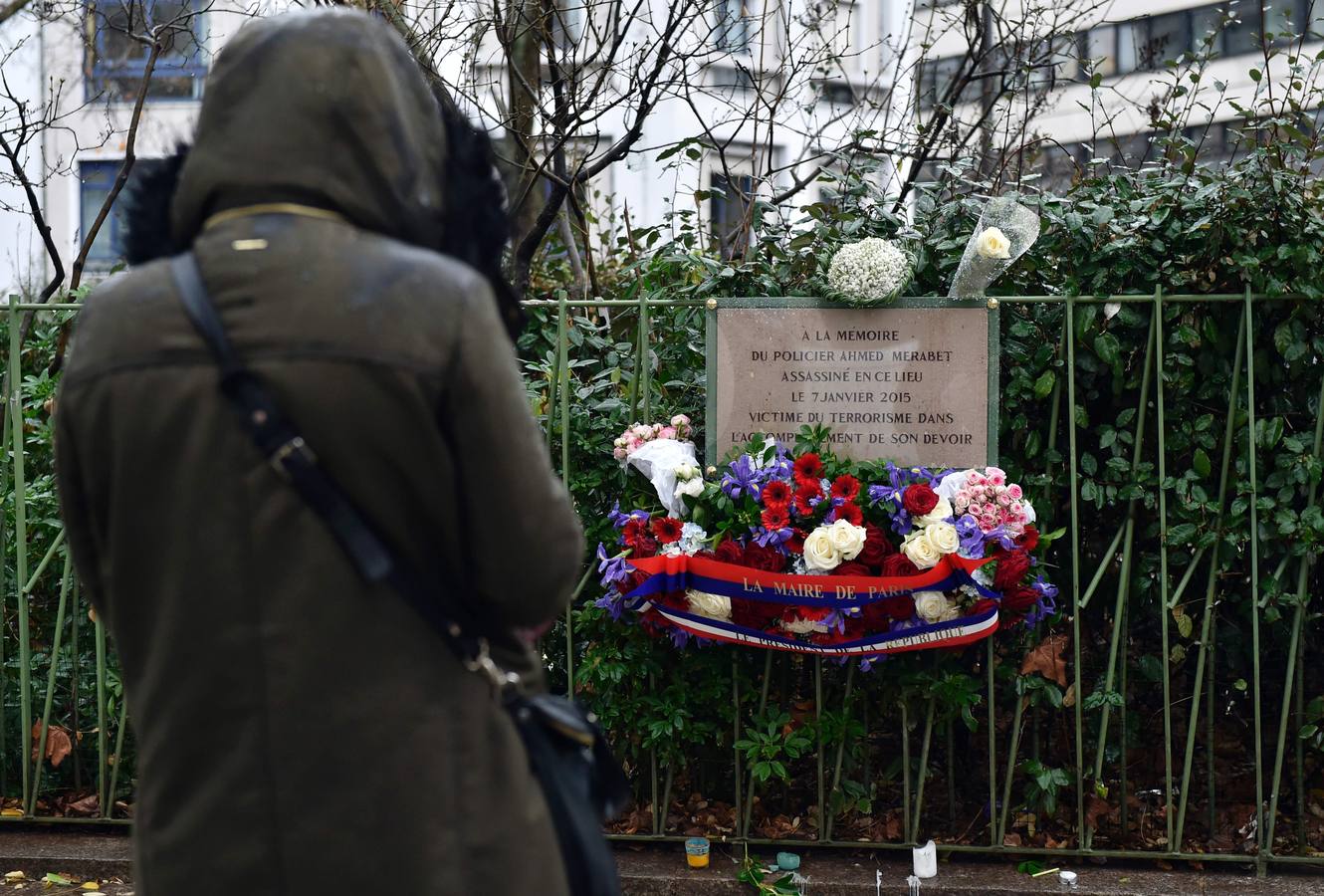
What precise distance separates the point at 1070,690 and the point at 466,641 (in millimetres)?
3103

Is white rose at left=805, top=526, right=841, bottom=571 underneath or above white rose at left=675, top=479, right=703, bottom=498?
underneath

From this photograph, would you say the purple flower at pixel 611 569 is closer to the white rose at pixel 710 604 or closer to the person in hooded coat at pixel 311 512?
the white rose at pixel 710 604

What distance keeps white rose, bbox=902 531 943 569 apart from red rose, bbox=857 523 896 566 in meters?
0.09

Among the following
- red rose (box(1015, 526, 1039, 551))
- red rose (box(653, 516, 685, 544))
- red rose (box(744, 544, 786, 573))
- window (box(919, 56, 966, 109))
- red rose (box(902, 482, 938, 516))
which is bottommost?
red rose (box(744, 544, 786, 573))

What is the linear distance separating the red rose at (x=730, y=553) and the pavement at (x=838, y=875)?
103cm

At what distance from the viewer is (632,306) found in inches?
185

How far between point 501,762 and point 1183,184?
11.1 feet

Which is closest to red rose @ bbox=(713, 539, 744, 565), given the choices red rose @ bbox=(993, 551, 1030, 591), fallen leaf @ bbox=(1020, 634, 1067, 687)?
red rose @ bbox=(993, 551, 1030, 591)

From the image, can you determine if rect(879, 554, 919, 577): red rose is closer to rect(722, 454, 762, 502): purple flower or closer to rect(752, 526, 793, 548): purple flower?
rect(752, 526, 793, 548): purple flower

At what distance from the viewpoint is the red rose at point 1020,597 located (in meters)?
4.18

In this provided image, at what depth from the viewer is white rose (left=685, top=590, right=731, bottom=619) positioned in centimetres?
421

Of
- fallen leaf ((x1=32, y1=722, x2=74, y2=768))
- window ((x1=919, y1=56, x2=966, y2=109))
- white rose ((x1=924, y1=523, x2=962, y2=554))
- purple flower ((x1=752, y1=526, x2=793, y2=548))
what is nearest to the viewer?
white rose ((x1=924, y1=523, x2=962, y2=554))

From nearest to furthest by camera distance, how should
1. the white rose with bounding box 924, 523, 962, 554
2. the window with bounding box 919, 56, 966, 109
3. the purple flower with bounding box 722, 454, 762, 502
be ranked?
the white rose with bounding box 924, 523, 962, 554, the purple flower with bounding box 722, 454, 762, 502, the window with bounding box 919, 56, 966, 109

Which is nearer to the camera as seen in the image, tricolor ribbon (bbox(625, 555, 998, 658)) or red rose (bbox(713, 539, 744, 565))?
tricolor ribbon (bbox(625, 555, 998, 658))
